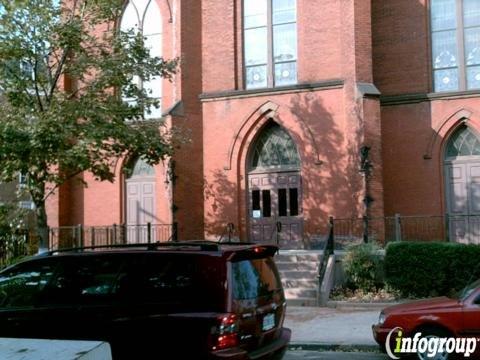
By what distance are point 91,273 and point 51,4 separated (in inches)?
335

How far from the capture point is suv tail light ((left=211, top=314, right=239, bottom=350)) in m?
6.06

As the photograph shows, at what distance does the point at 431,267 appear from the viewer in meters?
15.1

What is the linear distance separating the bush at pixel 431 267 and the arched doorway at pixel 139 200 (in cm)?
1009

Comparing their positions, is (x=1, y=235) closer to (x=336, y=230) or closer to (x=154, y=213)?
(x=154, y=213)

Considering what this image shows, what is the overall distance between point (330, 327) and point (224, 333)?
22.4 ft

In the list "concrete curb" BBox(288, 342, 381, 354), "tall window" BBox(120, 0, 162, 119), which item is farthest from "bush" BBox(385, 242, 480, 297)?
"tall window" BBox(120, 0, 162, 119)

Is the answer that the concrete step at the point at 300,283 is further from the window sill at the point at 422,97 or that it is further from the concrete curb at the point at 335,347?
the window sill at the point at 422,97

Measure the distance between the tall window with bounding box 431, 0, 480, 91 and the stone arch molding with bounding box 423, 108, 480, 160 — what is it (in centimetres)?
91

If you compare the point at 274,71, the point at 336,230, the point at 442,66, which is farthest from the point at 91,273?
the point at 442,66

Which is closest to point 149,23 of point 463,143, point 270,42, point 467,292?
point 270,42

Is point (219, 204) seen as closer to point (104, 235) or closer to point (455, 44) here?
point (104, 235)

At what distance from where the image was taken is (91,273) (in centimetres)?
694

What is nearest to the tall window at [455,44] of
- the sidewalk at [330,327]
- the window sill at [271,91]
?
the window sill at [271,91]

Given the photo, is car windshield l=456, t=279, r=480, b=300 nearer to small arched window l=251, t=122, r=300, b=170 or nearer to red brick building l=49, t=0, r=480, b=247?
red brick building l=49, t=0, r=480, b=247
